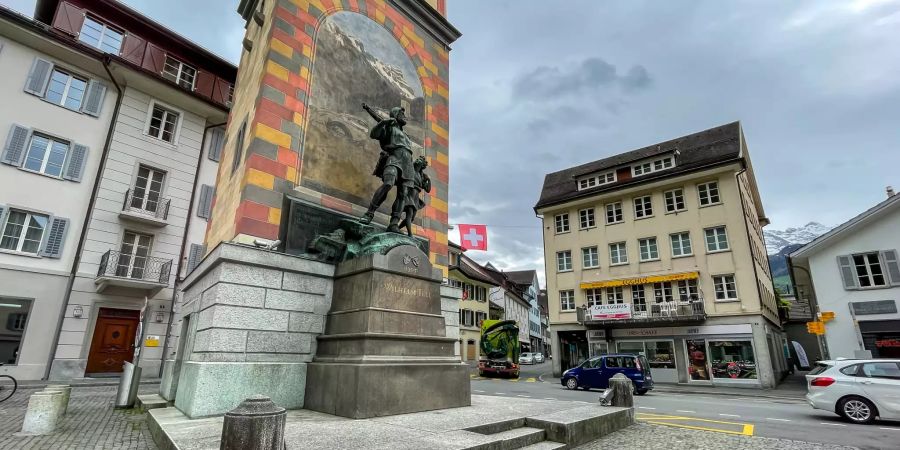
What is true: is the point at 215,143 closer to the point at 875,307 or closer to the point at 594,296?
the point at 594,296

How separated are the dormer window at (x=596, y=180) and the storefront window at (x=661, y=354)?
37.7ft

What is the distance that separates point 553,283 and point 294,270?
2650 cm

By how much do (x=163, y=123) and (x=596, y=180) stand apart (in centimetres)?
2731

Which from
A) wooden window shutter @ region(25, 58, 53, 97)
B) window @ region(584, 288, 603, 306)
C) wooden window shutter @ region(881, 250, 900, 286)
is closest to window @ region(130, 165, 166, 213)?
wooden window shutter @ region(25, 58, 53, 97)

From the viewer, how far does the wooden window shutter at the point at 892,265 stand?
66.9 ft

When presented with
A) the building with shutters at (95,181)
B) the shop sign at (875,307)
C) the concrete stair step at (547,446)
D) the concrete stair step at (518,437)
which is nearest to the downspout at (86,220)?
the building with shutters at (95,181)

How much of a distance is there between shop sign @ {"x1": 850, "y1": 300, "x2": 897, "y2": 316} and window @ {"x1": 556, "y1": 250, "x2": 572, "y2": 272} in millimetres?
15375

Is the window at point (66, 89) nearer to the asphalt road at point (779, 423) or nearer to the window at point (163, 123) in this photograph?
the window at point (163, 123)

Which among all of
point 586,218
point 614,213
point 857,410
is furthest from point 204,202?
point 614,213

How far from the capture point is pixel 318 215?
9273 mm

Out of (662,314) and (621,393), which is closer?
(621,393)

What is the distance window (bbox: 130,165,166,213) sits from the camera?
64.9 ft

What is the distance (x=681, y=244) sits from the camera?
27.5 metres

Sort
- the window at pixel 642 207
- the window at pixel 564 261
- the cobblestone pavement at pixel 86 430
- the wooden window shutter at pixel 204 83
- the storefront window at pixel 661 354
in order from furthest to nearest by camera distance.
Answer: the window at pixel 564 261 < the window at pixel 642 207 < the storefront window at pixel 661 354 < the wooden window shutter at pixel 204 83 < the cobblestone pavement at pixel 86 430
